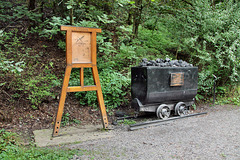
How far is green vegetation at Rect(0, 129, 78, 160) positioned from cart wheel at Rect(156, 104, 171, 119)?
256 centimetres

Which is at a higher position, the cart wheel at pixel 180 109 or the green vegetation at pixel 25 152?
the cart wheel at pixel 180 109

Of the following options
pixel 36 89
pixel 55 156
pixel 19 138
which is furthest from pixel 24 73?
pixel 55 156

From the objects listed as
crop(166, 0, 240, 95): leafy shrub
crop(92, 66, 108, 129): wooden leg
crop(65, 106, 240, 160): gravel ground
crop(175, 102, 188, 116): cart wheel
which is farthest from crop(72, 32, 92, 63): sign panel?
crop(166, 0, 240, 95): leafy shrub

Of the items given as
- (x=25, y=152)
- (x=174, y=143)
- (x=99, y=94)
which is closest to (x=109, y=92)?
(x=99, y=94)

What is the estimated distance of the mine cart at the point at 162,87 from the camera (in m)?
5.27

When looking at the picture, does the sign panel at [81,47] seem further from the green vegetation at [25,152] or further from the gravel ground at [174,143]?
the green vegetation at [25,152]

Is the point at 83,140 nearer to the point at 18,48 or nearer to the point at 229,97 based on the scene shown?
the point at 18,48

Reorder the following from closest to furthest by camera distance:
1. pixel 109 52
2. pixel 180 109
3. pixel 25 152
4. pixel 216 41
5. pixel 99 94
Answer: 1. pixel 25 152
2. pixel 99 94
3. pixel 180 109
4. pixel 216 41
5. pixel 109 52

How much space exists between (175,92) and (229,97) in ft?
10.9

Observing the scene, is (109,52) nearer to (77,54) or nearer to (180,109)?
(77,54)

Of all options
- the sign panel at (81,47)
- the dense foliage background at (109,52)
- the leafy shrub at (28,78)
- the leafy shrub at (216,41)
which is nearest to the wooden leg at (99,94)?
the sign panel at (81,47)

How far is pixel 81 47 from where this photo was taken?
4.49 metres

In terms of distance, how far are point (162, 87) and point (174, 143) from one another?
1726mm

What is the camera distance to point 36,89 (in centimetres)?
574
